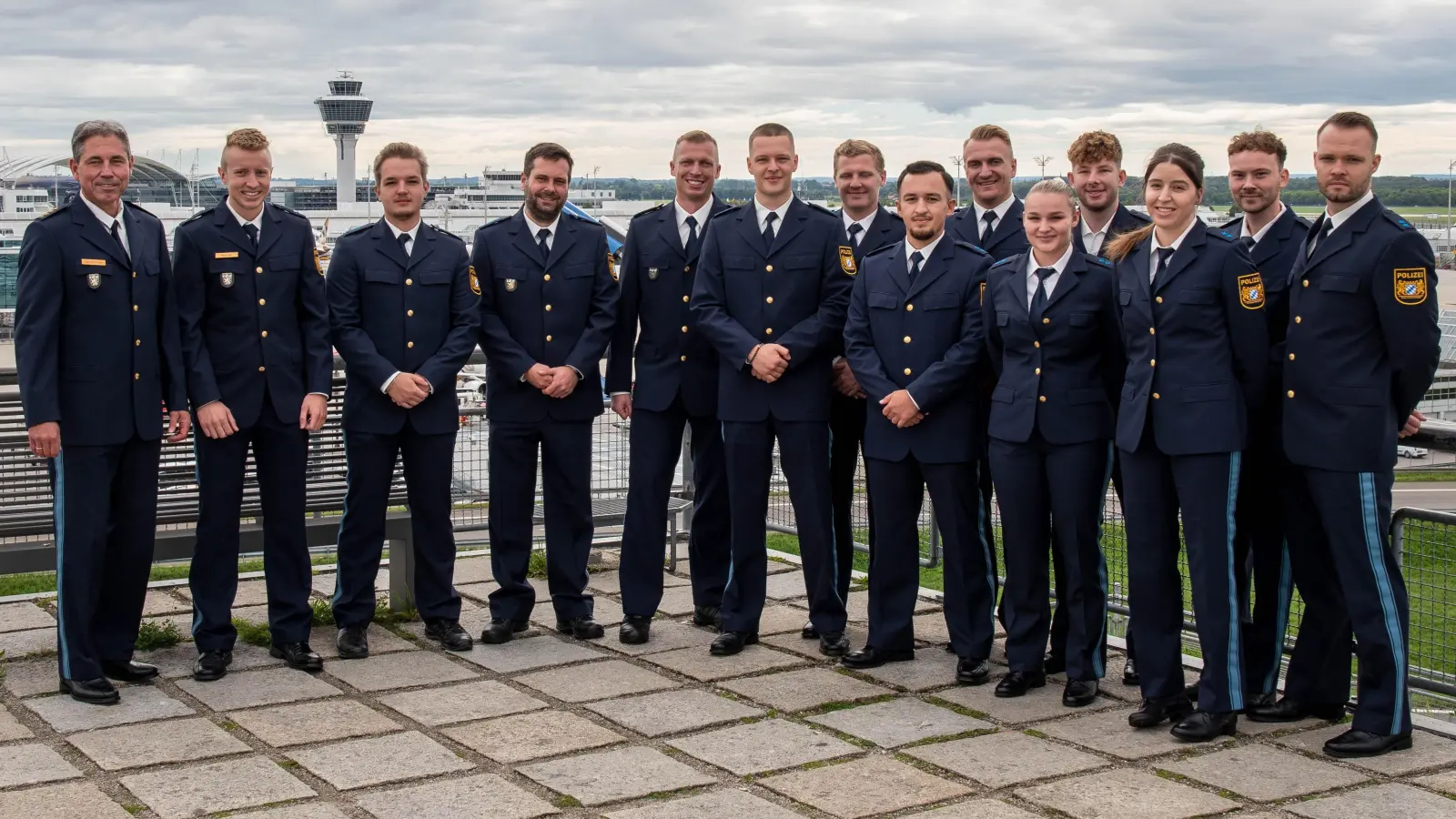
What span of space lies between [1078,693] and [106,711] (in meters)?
3.27

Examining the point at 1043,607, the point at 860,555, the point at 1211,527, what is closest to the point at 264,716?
the point at 1043,607

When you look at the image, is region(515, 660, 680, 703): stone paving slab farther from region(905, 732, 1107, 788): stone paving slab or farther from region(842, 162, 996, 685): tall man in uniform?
region(905, 732, 1107, 788): stone paving slab

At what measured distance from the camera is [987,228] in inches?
243

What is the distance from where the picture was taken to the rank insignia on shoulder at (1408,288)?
185 inches

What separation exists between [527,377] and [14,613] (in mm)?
2513

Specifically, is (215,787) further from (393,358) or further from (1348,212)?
(1348,212)

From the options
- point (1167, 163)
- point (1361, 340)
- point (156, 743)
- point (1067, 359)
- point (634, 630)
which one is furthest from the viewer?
point (634, 630)

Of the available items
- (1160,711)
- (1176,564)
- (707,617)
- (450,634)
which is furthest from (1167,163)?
(450,634)

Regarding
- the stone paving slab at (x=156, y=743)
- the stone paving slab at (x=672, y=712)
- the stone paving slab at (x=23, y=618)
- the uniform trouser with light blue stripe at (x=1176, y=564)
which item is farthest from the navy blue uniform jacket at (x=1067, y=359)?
the stone paving slab at (x=23, y=618)

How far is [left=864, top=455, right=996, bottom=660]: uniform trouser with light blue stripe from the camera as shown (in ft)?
18.9

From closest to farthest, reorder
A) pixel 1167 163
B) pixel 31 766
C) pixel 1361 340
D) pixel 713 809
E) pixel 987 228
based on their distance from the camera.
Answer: pixel 713 809, pixel 31 766, pixel 1361 340, pixel 1167 163, pixel 987 228

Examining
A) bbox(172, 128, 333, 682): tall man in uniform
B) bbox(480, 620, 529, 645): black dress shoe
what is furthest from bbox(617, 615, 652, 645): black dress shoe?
bbox(172, 128, 333, 682): tall man in uniform

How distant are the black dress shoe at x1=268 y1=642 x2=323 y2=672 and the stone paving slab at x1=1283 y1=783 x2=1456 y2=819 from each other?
3.42m

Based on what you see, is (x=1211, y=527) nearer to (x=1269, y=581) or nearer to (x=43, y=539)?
(x=1269, y=581)
